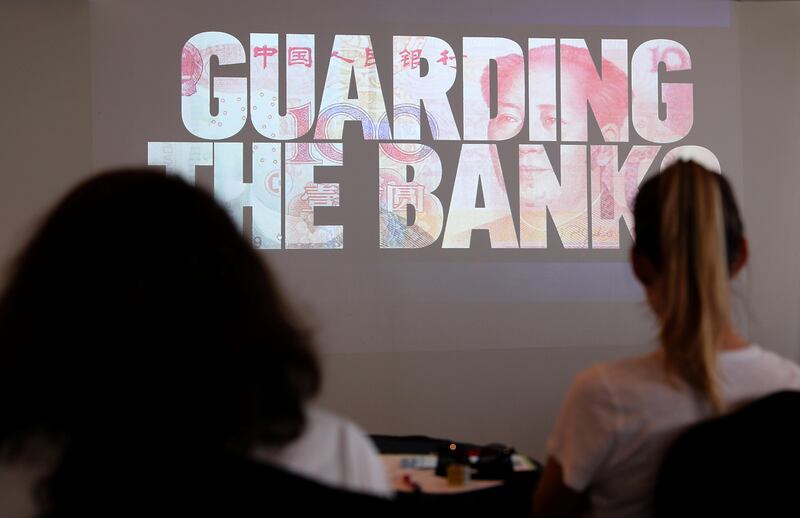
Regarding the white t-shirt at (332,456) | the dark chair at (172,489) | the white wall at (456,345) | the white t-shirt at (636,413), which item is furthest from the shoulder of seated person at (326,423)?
the white wall at (456,345)

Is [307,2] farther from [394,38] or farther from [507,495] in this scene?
[507,495]

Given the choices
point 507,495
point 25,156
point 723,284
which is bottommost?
point 507,495

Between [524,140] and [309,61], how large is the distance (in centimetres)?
117

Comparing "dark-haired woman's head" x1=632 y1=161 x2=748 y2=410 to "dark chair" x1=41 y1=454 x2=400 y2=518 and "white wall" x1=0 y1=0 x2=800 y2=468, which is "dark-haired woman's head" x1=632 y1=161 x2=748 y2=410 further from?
"white wall" x1=0 y1=0 x2=800 y2=468

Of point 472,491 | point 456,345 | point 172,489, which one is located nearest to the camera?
point 172,489

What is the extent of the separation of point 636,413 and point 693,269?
0.28m

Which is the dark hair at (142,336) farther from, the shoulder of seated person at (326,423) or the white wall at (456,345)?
the white wall at (456,345)

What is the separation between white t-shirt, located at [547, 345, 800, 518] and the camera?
140 centimetres

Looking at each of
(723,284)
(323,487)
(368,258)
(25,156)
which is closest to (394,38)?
(368,258)

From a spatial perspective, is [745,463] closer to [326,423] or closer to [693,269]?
[693,269]

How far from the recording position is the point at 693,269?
1.40 meters

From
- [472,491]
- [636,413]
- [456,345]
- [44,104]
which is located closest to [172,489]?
[636,413]

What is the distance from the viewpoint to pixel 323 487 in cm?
85

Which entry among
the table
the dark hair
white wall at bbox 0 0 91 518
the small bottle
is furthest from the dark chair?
white wall at bbox 0 0 91 518
